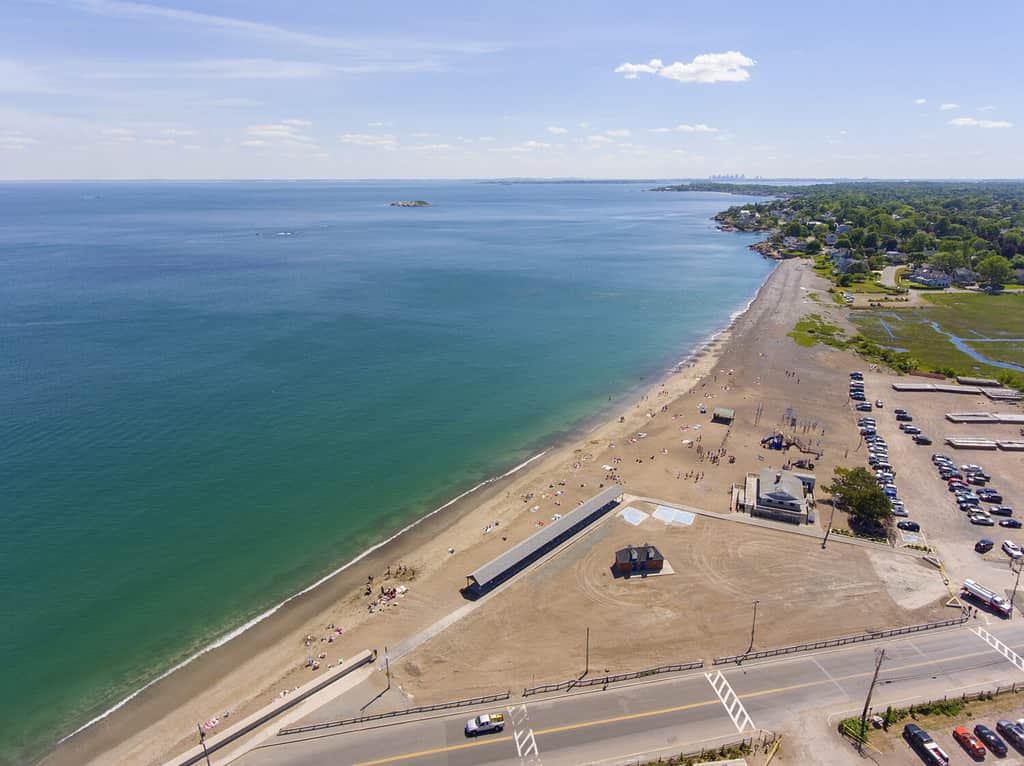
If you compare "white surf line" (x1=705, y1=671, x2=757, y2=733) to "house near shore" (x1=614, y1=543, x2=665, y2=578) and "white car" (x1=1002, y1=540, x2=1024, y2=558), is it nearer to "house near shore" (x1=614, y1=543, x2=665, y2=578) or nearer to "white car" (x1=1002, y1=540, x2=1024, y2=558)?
"house near shore" (x1=614, y1=543, x2=665, y2=578)

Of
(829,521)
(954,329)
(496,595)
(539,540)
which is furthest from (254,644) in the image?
(954,329)

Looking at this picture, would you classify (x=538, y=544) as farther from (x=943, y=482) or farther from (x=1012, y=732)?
(x=943, y=482)

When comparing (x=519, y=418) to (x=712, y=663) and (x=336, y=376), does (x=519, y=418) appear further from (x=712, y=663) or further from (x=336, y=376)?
(x=712, y=663)

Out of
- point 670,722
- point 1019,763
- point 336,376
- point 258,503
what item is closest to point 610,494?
point 670,722

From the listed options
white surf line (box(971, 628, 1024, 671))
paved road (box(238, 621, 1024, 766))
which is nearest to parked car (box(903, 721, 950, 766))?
paved road (box(238, 621, 1024, 766))

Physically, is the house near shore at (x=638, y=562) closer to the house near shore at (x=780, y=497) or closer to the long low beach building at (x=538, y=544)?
the long low beach building at (x=538, y=544)

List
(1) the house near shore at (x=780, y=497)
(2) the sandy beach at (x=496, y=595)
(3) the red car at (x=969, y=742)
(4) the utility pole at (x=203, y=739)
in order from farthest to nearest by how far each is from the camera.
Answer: (1) the house near shore at (x=780, y=497), (2) the sandy beach at (x=496, y=595), (4) the utility pole at (x=203, y=739), (3) the red car at (x=969, y=742)

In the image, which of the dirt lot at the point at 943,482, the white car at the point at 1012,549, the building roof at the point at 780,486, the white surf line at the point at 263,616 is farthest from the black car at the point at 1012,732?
the white surf line at the point at 263,616
